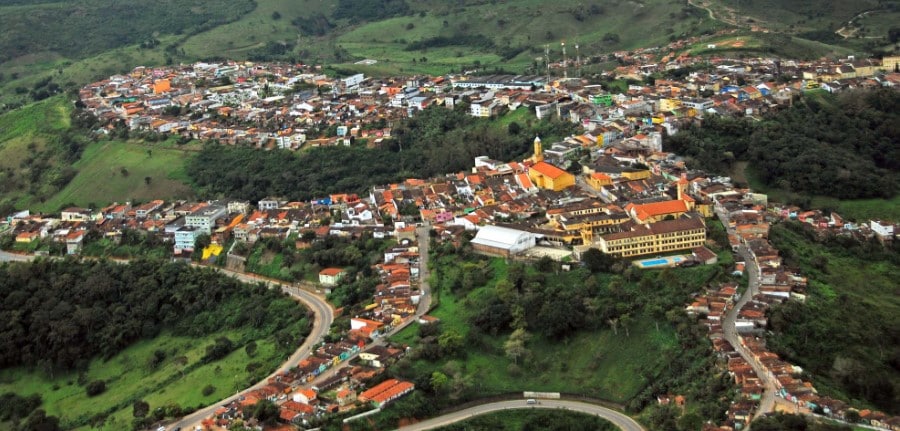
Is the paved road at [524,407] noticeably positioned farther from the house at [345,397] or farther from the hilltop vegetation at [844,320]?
the hilltop vegetation at [844,320]

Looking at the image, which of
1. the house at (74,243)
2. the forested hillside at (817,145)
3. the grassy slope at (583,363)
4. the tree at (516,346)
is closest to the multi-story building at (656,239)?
the grassy slope at (583,363)

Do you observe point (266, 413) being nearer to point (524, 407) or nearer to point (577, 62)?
point (524, 407)

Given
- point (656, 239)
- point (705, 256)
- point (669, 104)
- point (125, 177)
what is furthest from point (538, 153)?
point (125, 177)

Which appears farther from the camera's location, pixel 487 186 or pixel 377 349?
pixel 487 186

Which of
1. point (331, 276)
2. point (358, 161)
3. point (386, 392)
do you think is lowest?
point (331, 276)

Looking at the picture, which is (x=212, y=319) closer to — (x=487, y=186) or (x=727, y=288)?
(x=487, y=186)

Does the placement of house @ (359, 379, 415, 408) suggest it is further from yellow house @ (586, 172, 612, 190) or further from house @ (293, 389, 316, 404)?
yellow house @ (586, 172, 612, 190)

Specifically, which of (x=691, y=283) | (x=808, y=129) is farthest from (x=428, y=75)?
(x=691, y=283)
